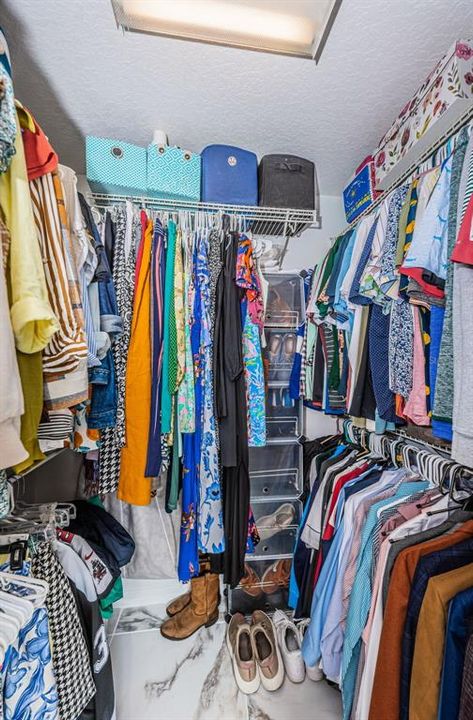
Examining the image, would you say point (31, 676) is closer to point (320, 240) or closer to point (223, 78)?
point (223, 78)

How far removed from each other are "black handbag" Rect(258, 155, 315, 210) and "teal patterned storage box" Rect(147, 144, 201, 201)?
30cm

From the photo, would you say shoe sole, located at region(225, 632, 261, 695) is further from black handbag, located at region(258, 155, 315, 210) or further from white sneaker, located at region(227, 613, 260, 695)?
black handbag, located at region(258, 155, 315, 210)

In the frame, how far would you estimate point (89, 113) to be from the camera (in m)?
1.42

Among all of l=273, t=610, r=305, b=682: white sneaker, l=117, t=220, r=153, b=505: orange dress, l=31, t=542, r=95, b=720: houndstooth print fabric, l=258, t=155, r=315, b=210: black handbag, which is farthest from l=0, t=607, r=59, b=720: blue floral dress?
l=258, t=155, r=315, b=210: black handbag

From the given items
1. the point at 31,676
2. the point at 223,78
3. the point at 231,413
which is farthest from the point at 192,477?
the point at 223,78

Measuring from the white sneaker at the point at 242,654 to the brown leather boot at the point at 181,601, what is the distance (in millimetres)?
245

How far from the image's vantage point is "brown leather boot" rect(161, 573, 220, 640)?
1582mm

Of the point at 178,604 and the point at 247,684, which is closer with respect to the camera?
the point at 247,684

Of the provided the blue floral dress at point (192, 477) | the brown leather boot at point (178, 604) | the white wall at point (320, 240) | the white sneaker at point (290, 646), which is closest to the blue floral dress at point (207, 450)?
the blue floral dress at point (192, 477)

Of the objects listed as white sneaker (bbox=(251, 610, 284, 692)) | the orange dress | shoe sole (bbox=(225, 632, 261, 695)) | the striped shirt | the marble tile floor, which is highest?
the striped shirt

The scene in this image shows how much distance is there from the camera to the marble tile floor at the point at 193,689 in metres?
1.21

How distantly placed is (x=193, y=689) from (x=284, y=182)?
2125mm

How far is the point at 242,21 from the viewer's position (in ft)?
3.42

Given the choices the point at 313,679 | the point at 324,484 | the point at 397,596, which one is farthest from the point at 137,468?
the point at 313,679
